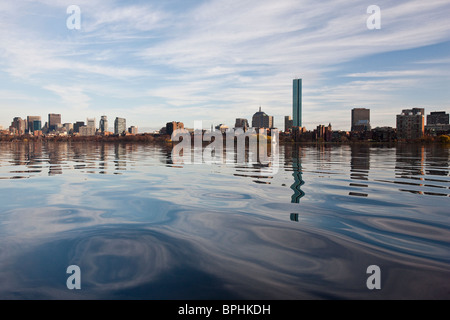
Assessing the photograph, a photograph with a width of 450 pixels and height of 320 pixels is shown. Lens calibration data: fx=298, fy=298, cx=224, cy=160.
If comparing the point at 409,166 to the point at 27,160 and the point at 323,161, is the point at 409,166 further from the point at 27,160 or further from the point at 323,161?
the point at 27,160

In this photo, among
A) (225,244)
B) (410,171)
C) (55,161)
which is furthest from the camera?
(55,161)

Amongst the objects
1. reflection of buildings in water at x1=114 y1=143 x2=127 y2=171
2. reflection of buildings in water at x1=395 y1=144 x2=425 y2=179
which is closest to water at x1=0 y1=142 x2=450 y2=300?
reflection of buildings in water at x1=395 y1=144 x2=425 y2=179

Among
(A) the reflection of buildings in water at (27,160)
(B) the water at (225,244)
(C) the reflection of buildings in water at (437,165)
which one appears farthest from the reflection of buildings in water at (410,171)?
(A) the reflection of buildings in water at (27,160)

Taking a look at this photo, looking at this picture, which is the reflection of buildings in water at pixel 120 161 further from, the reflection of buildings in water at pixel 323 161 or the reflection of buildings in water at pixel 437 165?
the reflection of buildings in water at pixel 437 165

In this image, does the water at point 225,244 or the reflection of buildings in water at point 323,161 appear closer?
the water at point 225,244

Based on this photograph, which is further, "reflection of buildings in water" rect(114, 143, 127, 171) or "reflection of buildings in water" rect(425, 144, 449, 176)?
"reflection of buildings in water" rect(114, 143, 127, 171)

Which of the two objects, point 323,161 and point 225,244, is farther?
point 323,161

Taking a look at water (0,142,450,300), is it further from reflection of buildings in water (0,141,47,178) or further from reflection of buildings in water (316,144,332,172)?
reflection of buildings in water (316,144,332,172)

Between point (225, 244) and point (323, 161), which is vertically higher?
point (323, 161)

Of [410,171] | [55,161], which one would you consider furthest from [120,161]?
[410,171]

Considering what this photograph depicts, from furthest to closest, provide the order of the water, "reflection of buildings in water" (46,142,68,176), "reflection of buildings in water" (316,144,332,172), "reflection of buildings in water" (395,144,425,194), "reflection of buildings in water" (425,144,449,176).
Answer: "reflection of buildings in water" (316,144,332,172), "reflection of buildings in water" (46,142,68,176), "reflection of buildings in water" (425,144,449,176), "reflection of buildings in water" (395,144,425,194), the water

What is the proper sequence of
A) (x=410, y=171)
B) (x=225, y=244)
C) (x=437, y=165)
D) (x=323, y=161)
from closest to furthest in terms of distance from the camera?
(x=225, y=244), (x=410, y=171), (x=437, y=165), (x=323, y=161)
